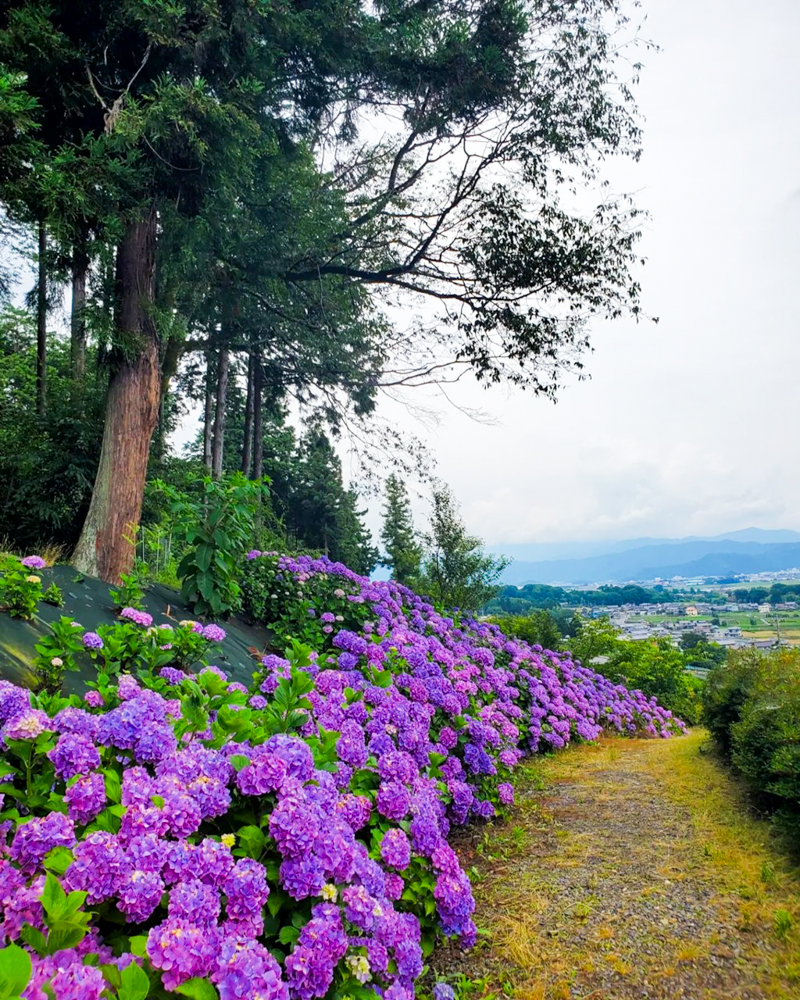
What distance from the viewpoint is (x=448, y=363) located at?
1028 cm

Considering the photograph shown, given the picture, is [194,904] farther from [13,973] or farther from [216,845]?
[13,973]

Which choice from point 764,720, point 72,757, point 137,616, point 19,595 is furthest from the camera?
point 764,720

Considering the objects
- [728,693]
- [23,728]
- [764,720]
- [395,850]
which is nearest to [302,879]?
[395,850]

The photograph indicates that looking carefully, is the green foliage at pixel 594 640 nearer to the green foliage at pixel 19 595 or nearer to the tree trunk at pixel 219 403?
the tree trunk at pixel 219 403

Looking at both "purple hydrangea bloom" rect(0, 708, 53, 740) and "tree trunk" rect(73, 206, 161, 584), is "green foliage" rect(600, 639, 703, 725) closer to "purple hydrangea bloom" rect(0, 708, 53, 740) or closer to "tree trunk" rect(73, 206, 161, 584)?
"tree trunk" rect(73, 206, 161, 584)

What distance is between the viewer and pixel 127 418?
22.1 feet

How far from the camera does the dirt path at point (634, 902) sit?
218cm

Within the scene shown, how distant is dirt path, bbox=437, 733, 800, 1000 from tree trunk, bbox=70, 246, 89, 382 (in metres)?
6.70

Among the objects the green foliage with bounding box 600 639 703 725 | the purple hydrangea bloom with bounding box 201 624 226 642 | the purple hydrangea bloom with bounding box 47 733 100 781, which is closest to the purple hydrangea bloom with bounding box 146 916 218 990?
the purple hydrangea bloom with bounding box 47 733 100 781

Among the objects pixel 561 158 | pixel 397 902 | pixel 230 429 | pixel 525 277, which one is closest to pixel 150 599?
pixel 397 902

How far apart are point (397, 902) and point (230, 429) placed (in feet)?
89.7

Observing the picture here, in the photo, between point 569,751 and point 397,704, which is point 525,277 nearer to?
point 569,751

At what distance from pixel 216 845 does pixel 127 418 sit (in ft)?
20.0

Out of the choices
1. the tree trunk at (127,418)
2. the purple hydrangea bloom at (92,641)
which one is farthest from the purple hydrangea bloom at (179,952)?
the tree trunk at (127,418)
